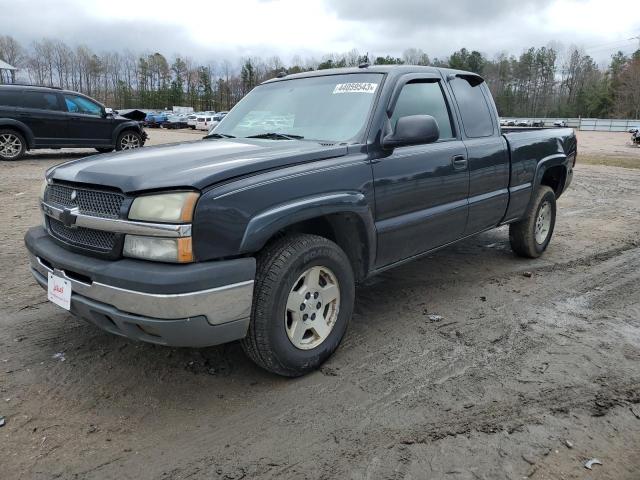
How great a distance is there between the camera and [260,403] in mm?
2891

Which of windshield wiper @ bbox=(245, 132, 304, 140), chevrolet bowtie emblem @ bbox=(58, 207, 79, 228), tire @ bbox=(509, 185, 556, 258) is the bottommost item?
tire @ bbox=(509, 185, 556, 258)

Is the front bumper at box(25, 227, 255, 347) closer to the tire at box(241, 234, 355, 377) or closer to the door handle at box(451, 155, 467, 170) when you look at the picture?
the tire at box(241, 234, 355, 377)

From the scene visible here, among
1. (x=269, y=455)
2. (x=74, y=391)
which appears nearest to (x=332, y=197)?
(x=269, y=455)

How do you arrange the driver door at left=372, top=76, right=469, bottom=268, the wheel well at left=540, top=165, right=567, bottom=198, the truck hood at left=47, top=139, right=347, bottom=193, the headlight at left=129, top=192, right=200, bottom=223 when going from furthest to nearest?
the wheel well at left=540, top=165, right=567, bottom=198 → the driver door at left=372, top=76, right=469, bottom=268 → the truck hood at left=47, top=139, right=347, bottom=193 → the headlight at left=129, top=192, right=200, bottom=223

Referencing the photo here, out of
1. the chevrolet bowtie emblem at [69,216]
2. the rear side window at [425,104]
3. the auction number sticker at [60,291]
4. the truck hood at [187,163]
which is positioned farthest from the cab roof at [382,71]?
the auction number sticker at [60,291]

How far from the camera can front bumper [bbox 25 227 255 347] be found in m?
2.48

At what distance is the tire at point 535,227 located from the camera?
5.51m

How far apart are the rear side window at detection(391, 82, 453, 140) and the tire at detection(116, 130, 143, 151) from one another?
39.2 ft

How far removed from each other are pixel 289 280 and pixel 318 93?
5.77ft

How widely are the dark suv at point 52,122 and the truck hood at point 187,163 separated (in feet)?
36.3

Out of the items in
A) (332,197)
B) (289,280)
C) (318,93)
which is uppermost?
(318,93)

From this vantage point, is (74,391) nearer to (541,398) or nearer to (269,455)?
(269,455)

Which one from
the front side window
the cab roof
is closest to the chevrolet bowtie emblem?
the cab roof

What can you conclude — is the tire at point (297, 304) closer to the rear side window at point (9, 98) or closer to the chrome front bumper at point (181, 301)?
the chrome front bumper at point (181, 301)
